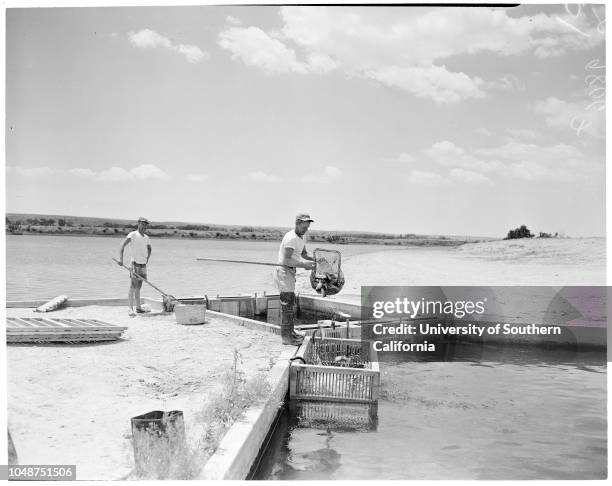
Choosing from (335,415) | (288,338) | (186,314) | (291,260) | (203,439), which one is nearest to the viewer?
(203,439)

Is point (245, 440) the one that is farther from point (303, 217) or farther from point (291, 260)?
point (303, 217)

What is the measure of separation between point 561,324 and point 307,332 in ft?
13.5

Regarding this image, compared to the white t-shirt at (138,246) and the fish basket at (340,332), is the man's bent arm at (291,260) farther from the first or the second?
the white t-shirt at (138,246)

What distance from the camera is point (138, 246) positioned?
7781 mm

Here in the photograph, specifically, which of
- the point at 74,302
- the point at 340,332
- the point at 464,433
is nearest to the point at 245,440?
the point at 464,433

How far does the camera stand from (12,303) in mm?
8461

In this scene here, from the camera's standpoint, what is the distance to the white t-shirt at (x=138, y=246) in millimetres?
7761

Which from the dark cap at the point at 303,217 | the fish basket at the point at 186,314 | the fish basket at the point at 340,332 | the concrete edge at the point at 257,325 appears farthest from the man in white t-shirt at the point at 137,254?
the dark cap at the point at 303,217

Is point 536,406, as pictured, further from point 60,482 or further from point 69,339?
point 69,339

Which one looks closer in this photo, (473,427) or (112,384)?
(112,384)

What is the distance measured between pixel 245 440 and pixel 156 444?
25.3 inches

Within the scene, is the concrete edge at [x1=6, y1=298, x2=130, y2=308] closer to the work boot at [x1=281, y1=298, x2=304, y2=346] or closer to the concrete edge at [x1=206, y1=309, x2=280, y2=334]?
the concrete edge at [x1=206, y1=309, x2=280, y2=334]

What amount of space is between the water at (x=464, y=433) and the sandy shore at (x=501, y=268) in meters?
4.73

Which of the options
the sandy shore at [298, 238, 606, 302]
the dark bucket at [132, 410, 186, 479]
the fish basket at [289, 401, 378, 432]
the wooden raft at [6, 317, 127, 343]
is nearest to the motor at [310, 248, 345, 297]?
→ the fish basket at [289, 401, 378, 432]
